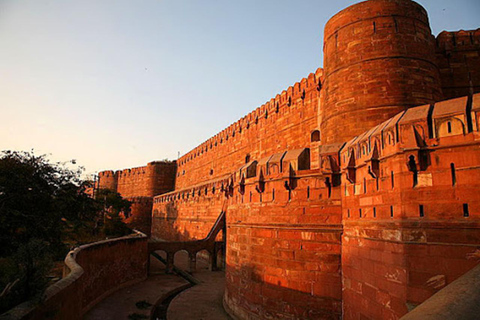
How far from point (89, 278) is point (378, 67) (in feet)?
36.6

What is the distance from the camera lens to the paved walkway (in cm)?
1105

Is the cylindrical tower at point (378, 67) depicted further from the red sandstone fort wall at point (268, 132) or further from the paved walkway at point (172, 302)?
the paved walkway at point (172, 302)

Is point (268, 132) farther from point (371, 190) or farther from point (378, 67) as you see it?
point (371, 190)

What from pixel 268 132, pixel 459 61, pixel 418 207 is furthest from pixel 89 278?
pixel 459 61

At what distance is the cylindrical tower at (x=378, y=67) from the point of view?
9039 mm

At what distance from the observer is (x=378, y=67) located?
30.5ft

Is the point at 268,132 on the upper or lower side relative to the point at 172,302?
upper

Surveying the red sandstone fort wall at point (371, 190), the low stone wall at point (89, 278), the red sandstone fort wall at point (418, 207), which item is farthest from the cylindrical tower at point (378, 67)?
the low stone wall at point (89, 278)

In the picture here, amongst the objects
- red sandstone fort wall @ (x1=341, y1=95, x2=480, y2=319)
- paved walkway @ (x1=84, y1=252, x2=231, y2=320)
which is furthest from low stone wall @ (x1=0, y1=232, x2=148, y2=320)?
red sandstone fort wall @ (x1=341, y1=95, x2=480, y2=319)

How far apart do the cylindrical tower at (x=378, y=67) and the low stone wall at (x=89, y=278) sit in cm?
719

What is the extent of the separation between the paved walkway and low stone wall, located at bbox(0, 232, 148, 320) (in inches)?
18.9

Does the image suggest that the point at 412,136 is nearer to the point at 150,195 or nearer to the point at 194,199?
the point at 194,199

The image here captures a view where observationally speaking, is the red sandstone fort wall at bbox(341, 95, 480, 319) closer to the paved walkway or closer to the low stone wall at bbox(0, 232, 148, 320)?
the low stone wall at bbox(0, 232, 148, 320)

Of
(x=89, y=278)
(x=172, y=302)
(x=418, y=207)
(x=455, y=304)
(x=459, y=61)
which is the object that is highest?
(x=459, y=61)
